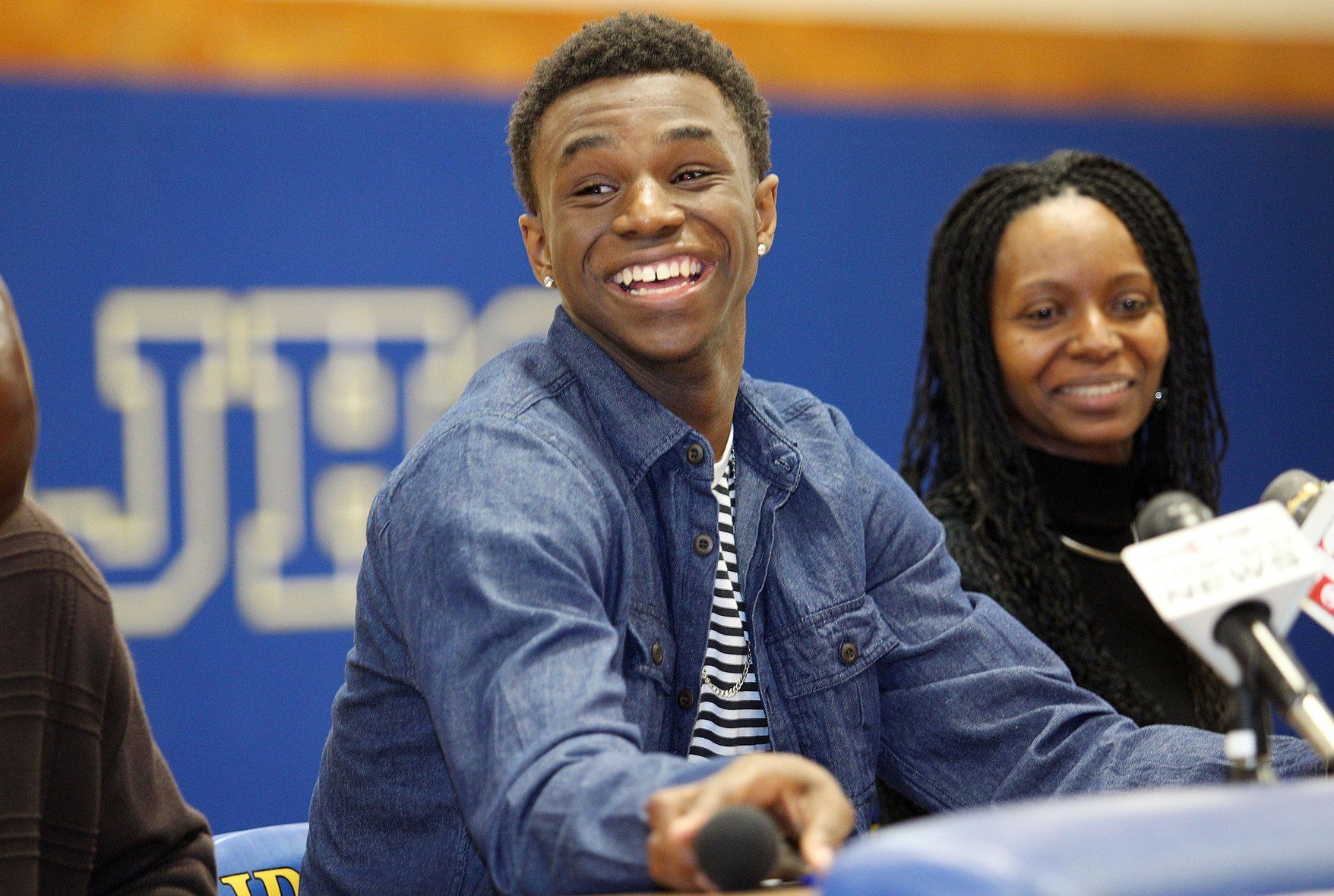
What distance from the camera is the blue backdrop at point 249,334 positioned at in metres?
3.25

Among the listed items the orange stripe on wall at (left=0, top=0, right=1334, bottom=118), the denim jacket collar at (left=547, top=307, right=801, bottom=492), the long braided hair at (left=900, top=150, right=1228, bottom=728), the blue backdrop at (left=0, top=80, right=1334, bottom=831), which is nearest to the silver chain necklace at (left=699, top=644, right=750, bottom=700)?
the denim jacket collar at (left=547, top=307, right=801, bottom=492)

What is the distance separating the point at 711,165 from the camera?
1.76m

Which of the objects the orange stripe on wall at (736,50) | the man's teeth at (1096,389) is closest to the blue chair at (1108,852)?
the man's teeth at (1096,389)

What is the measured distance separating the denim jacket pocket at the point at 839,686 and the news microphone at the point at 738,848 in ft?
2.29

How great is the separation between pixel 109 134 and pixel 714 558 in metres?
2.20

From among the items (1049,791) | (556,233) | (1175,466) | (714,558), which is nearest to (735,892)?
(714,558)

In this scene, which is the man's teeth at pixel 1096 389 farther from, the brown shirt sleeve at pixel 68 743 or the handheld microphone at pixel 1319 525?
the brown shirt sleeve at pixel 68 743

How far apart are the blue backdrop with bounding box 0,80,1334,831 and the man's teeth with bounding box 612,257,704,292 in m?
1.79

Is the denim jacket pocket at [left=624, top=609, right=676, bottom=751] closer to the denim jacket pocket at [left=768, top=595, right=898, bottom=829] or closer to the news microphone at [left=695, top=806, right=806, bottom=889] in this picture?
the denim jacket pocket at [left=768, top=595, right=898, bottom=829]

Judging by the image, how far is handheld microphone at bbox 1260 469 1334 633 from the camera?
4.78 ft

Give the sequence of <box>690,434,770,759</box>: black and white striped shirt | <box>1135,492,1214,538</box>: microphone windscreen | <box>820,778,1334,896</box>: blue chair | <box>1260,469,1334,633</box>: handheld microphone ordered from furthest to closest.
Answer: <box>690,434,770,759</box>: black and white striped shirt < <box>1260,469,1334,633</box>: handheld microphone < <box>1135,492,1214,538</box>: microphone windscreen < <box>820,778,1334,896</box>: blue chair

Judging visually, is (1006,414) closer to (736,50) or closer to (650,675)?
(650,675)

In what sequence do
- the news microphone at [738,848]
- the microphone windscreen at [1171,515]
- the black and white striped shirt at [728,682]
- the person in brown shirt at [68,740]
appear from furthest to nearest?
the black and white striped shirt at [728,682] → the person in brown shirt at [68,740] → the microphone windscreen at [1171,515] → the news microphone at [738,848]

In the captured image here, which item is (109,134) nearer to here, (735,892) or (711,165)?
(711,165)
